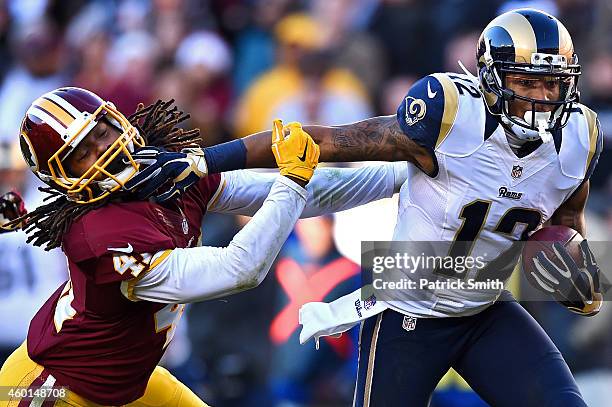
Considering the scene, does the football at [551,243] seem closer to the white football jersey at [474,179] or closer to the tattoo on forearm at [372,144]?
the white football jersey at [474,179]

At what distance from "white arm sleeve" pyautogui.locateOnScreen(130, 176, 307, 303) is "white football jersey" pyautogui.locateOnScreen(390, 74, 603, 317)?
1.49 feet

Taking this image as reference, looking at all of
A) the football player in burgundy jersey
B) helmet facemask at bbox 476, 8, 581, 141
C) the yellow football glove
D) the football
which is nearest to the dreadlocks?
the football player in burgundy jersey

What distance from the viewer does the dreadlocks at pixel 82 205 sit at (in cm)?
357

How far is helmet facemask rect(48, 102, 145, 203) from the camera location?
3508 millimetres

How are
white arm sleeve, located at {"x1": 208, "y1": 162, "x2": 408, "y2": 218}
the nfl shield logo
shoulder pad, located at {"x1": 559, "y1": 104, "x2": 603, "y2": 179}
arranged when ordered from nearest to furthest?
1. shoulder pad, located at {"x1": 559, "y1": 104, "x2": 603, "y2": 179}
2. the nfl shield logo
3. white arm sleeve, located at {"x1": 208, "y1": 162, "x2": 408, "y2": 218}

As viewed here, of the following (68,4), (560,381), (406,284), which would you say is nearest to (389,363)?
(406,284)

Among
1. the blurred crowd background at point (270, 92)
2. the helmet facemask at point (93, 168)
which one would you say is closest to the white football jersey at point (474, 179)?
the helmet facemask at point (93, 168)

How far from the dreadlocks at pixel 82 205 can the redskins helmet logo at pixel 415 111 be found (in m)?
0.75

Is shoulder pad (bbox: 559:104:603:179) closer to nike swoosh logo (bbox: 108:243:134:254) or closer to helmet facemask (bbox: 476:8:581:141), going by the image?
helmet facemask (bbox: 476:8:581:141)

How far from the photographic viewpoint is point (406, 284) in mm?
3764

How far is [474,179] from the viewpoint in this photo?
3.59 metres

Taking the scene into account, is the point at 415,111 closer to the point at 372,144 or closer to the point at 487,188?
the point at 372,144

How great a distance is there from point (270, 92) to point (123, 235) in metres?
3.50

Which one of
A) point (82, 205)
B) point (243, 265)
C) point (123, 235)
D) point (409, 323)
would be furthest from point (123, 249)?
point (409, 323)
